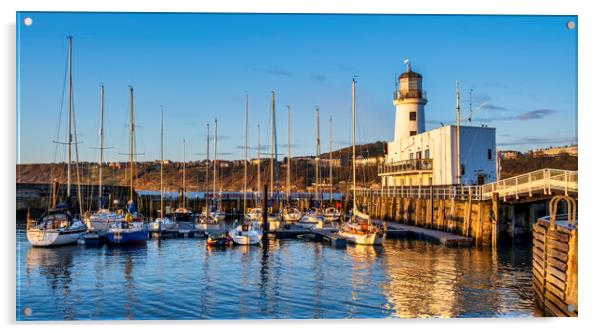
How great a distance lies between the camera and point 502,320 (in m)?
12.0

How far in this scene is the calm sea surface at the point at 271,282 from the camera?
14766 millimetres

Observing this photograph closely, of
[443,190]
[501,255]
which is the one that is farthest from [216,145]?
[501,255]

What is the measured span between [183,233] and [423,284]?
59.7 ft

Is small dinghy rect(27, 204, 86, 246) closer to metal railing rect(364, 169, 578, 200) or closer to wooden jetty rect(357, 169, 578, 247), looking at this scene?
wooden jetty rect(357, 169, 578, 247)

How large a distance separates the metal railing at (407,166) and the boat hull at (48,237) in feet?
74.7

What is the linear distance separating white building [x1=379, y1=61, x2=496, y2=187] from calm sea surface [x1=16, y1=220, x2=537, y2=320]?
9.65 m

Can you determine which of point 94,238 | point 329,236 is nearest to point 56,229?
point 94,238

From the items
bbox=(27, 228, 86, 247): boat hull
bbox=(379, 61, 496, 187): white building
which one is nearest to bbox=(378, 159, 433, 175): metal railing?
bbox=(379, 61, 496, 187): white building

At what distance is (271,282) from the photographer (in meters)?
18.9

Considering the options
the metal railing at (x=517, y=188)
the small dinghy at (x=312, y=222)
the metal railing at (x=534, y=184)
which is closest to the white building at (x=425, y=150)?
the metal railing at (x=517, y=188)

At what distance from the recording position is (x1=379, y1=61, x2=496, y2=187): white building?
37.1 meters

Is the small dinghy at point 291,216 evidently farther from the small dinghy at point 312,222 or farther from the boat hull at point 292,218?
the small dinghy at point 312,222

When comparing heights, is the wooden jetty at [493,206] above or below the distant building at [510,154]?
below

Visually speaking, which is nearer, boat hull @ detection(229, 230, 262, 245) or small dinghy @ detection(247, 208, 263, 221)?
boat hull @ detection(229, 230, 262, 245)
